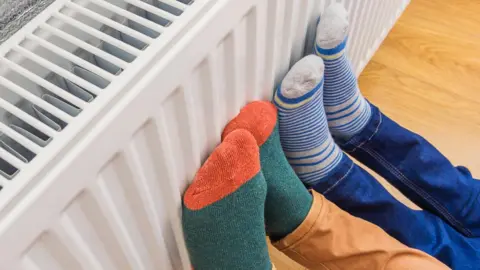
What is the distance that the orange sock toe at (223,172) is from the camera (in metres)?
0.57

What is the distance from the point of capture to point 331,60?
2.41ft

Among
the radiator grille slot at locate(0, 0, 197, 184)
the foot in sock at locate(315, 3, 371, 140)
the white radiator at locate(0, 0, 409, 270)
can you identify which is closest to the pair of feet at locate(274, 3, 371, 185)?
the foot in sock at locate(315, 3, 371, 140)

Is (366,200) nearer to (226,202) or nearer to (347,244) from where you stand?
(347,244)

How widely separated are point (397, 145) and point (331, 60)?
188 millimetres

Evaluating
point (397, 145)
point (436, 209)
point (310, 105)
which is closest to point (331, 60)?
point (310, 105)

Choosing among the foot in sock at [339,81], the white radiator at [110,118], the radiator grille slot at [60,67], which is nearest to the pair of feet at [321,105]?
the foot in sock at [339,81]

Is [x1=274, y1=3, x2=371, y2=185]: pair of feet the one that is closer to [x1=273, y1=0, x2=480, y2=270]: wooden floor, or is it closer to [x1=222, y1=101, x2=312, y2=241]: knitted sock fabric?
[x1=222, y1=101, x2=312, y2=241]: knitted sock fabric

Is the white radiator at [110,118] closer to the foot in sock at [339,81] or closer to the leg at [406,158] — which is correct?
the foot in sock at [339,81]

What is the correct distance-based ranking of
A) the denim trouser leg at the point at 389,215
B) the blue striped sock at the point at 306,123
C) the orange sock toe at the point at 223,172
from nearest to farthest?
1. the orange sock toe at the point at 223,172
2. the blue striped sock at the point at 306,123
3. the denim trouser leg at the point at 389,215

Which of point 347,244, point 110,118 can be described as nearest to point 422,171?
point 347,244

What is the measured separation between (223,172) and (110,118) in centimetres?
20

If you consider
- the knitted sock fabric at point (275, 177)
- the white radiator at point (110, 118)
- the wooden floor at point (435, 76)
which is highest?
the white radiator at point (110, 118)

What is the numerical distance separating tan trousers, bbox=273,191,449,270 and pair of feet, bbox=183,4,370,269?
0.7 inches

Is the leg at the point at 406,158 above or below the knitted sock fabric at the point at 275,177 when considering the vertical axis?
below
